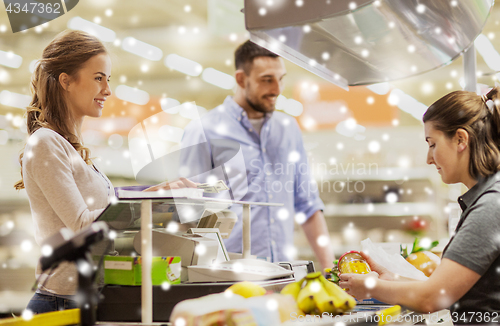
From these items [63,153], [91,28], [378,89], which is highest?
[91,28]

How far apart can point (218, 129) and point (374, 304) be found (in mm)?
1668

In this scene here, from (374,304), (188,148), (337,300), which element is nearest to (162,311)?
(337,300)

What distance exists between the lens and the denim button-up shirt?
2.62 m

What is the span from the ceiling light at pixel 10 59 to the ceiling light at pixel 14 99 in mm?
634

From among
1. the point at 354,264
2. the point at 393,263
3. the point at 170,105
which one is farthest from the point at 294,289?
the point at 170,105

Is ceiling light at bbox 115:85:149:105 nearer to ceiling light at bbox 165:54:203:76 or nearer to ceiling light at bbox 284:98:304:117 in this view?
ceiling light at bbox 165:54:203:76

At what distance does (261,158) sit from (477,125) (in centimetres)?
157

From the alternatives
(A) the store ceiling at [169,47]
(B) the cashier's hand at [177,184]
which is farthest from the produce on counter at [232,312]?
(A) the store ceiling at [169,47]

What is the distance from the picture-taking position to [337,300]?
3.49 ft

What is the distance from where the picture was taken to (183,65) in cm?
537

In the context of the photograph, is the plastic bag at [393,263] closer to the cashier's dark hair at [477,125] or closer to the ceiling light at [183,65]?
the cashier's dark hair at [477,125]

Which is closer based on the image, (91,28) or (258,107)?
(258,107)

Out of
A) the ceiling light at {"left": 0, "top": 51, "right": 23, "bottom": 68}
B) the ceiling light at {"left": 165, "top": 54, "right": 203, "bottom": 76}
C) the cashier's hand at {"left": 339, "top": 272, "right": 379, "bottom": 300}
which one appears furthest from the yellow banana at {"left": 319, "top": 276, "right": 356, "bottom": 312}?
the ceiling light at {"left": 0, "top": 51, "right": 23, "bottom": 68}

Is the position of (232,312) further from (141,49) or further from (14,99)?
(14,99)
